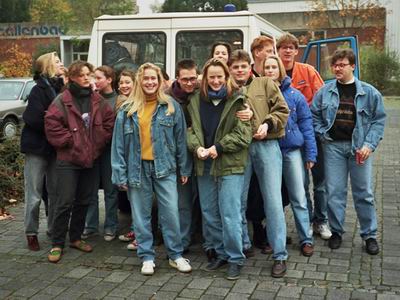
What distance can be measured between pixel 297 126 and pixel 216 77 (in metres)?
0.93

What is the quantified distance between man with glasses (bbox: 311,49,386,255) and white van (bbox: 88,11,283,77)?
2.18m

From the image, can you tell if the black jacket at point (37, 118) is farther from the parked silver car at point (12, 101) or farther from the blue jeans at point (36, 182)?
the parked silver car at point (12, 101)

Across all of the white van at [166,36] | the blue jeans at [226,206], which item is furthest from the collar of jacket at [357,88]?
the white van at [166,36]

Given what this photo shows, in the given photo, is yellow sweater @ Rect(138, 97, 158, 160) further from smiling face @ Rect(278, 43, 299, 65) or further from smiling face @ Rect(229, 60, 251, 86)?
smiling face @ Rect(278, 43, 299, 65)

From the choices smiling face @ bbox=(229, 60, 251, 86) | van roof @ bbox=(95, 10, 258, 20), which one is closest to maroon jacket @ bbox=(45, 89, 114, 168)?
smiling face @ bbox=(229, 60, 251, 86)

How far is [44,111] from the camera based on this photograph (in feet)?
16.8

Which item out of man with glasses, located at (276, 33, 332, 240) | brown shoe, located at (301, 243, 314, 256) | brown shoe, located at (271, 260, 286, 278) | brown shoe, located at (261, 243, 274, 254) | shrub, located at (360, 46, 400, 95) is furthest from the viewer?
shrub, located at (360, 46, 400, 95)

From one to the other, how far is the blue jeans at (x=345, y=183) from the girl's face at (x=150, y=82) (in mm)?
1735

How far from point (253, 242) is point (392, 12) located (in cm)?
3470

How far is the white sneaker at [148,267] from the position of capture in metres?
4.73

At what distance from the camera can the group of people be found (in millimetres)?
4609

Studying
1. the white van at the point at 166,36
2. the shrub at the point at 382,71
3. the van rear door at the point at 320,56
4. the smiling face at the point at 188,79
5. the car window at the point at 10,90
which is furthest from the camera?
the shrub at the point at 382,71

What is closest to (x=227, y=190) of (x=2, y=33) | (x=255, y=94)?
(x=255, y=94)

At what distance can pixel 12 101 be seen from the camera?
15.2m
